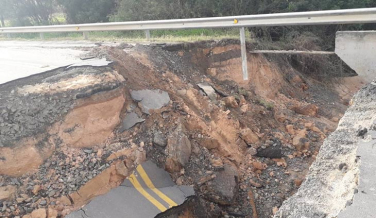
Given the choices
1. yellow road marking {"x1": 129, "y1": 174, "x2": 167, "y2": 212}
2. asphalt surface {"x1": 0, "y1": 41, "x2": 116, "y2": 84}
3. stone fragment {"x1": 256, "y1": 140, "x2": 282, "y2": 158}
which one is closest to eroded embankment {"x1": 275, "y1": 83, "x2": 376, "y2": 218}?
yellow road marking {"x1": 129, "y1": 174, "x2": 167, "y2": 212}

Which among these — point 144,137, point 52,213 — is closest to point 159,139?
point 144,137

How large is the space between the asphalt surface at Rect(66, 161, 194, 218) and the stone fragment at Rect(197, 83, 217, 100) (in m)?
2.20

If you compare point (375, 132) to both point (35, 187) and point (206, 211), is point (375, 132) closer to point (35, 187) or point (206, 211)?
point (206, 211)

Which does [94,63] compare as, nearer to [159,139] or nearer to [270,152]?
[159,139]

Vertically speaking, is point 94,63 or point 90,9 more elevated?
point 90,9

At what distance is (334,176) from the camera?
9.82ft

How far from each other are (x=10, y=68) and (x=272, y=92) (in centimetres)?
585

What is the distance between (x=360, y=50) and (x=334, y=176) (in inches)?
145

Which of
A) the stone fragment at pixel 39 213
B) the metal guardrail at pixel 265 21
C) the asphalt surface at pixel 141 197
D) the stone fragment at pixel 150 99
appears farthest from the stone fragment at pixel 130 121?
the metal guardrail at pixel 265 21

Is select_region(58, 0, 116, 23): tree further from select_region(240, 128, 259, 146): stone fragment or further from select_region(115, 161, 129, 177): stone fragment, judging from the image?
select_region(115, 161, 129, 177): stone fragment

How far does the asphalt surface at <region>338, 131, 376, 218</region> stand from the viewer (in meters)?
2.35

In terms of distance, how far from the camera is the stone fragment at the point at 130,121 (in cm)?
552

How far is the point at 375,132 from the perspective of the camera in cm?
330

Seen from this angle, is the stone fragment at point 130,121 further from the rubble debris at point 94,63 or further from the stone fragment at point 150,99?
the rubble debris at point 94,63
